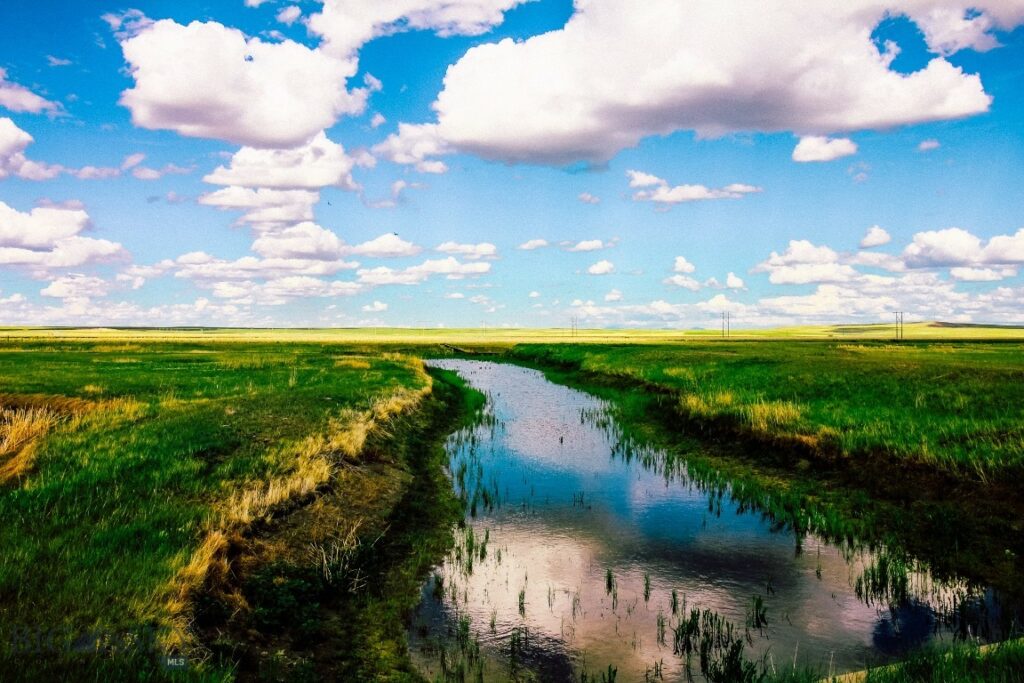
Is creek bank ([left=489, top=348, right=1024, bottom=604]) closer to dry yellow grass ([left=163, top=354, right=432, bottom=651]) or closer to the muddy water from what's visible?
the muddy water

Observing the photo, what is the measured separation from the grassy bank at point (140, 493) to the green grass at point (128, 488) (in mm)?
31

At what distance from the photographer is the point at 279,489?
43.3 ft

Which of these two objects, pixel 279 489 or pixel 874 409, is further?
pixel 874 409

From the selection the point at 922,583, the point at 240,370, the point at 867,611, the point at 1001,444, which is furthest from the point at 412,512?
the point at 240,370

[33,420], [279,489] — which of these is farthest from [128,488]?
[33,420]

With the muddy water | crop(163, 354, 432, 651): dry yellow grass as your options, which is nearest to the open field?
crop(163, 354, 432, 651): dry yellow grass

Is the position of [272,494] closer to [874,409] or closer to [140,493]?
[140,493]

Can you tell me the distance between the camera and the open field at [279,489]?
812 centimetres

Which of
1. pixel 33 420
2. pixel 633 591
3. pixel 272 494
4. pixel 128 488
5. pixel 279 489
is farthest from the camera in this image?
pixel 33 420

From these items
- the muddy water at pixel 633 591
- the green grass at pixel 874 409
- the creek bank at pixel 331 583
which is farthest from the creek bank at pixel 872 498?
the creek bank at pixel 331 583

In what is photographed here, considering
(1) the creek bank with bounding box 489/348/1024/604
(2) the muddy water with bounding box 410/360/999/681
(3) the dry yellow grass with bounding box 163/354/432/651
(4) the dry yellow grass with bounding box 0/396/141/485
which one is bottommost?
(2) the muddy water with bounding box 410/360/999/681

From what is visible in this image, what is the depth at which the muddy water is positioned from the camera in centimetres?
883

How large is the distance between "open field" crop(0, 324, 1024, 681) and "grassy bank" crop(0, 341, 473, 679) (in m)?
0.04

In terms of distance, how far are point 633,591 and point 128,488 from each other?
10.2 m
